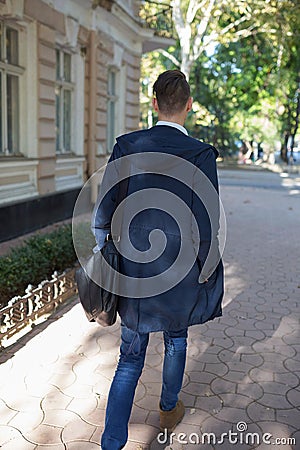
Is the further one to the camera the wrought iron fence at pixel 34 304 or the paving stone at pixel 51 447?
the wrought iron fence at pixel 34 304

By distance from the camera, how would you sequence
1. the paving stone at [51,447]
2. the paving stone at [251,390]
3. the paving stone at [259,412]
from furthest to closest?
the paving stone at [251,390]
the paving stone at [259,412]
the paving stone at [51,447]

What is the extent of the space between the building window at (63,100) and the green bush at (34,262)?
4.54m

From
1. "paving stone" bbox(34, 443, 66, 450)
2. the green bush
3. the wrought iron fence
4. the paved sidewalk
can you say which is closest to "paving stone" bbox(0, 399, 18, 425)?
the paved sidewalk

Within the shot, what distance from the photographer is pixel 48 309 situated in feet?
15.4

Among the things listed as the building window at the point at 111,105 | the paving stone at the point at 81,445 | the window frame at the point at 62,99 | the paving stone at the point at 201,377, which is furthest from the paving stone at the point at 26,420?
the building window at the point at 111,105

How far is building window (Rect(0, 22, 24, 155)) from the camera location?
8.03 metres

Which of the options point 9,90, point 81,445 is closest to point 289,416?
point 81,445

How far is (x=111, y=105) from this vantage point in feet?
44.5

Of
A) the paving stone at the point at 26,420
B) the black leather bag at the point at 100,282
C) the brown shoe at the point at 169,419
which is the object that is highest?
the black leather bag at the point at 100,282

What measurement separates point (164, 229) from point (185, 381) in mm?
1535

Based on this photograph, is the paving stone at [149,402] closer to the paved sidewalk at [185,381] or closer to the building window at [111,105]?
the paved sidewalk at [185,381]

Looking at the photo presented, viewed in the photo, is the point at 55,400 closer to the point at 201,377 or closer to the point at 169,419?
the point at 169,419

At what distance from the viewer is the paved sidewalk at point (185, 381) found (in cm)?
286

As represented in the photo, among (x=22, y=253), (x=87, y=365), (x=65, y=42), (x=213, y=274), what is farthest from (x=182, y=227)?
(x=65, y=42)
